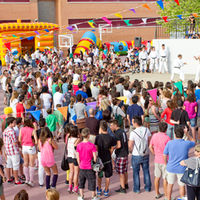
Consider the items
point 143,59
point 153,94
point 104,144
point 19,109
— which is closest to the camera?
point 104,144

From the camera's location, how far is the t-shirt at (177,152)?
18.6 ft

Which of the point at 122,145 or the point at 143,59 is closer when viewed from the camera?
the point at 122,145

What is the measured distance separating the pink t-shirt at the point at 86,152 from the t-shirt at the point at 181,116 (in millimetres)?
2723

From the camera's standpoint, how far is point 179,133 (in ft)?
18.7

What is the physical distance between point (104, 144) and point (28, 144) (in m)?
1.72

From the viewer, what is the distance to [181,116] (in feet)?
25.8

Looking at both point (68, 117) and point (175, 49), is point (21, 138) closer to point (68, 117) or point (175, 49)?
point (68, 117)

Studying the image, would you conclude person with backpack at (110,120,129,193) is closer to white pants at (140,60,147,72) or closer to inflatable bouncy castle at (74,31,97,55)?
white pants at (140,60,147,72)

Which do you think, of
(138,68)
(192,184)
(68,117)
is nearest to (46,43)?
(138,68)

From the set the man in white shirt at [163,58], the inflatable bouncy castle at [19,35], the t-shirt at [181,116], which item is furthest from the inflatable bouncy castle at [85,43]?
the t-shirt at [181,116]

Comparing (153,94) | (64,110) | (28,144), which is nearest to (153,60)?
(153,94)

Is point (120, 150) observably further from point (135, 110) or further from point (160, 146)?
point (135, 110)

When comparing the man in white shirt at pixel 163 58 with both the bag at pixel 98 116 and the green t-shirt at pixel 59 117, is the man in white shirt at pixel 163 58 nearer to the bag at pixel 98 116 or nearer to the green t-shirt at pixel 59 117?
the green t-shirt at pixel 59 117

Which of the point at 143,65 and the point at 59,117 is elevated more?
the point at 143,65
